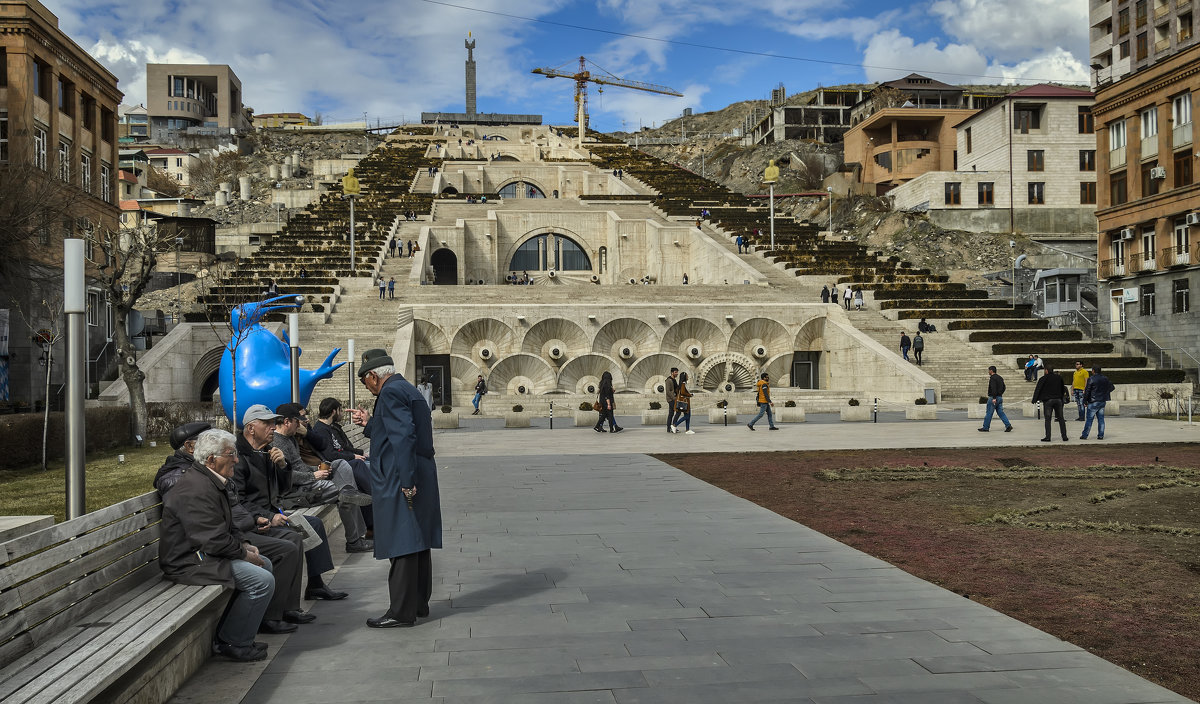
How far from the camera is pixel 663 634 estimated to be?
17.2ft

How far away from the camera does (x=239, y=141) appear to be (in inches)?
4080

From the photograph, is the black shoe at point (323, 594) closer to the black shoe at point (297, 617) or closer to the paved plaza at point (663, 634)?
the paved plaza at point (663, 634)

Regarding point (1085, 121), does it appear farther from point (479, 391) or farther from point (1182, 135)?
point (479, 391)

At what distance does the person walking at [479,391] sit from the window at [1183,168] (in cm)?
2802

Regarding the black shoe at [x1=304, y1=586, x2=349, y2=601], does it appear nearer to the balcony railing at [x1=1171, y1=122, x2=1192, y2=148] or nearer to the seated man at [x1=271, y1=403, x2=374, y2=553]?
the seated man at [x1=271, y1=403, x2=374, y2=553]

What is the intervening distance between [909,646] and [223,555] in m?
3.73

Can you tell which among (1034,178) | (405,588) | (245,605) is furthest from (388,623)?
(1034,178)

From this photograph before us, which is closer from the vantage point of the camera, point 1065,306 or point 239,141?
point 1065,306

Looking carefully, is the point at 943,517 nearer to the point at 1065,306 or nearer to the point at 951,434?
the point at 951,434

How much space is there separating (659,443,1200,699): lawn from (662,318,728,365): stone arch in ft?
58.4

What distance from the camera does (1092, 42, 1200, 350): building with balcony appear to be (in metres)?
35.4

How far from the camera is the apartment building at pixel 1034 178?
5834cm

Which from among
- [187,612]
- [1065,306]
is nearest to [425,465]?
[187,612]

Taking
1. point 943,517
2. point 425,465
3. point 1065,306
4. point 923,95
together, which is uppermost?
point 923,95
